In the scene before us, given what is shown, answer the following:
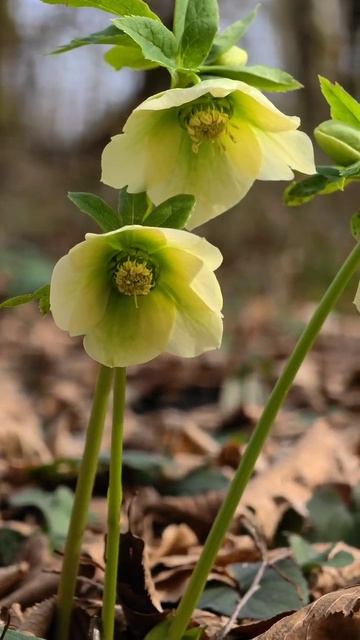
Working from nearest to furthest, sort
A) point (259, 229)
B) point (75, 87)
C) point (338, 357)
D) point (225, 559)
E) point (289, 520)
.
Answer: point (225, 559)
point (289, 520)
point (338, 357)
point (259, 229)
point (75, 87)

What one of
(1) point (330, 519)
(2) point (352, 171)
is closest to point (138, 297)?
(2) point (352, 171)

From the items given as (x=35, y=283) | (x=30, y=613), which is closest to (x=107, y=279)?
(x=30, y=613)

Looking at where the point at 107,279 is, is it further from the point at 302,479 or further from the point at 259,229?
the point at 259,229

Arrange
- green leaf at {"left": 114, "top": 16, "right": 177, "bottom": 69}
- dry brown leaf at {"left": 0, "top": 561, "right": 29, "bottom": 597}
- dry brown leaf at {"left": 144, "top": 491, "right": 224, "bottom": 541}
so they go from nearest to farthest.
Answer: green leaf at {"left": 114, "top": 16, "right": 177, "bottom": 69}
dry brown leaf at {"left": 0, "top": 561, "right": 29, "bottom": 597}
dry brown leaf at {"left": 144, "top": 491, "right": 224, "bottom": 541}

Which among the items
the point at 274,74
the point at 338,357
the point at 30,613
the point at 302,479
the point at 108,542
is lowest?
the point at 338,357

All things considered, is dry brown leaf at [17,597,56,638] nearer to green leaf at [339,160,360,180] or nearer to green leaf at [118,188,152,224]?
green leaf at [118,188,152,224]

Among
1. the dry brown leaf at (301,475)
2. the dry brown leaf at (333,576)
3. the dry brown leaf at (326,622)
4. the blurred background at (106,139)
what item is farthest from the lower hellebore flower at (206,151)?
the blurred background at (106,139)

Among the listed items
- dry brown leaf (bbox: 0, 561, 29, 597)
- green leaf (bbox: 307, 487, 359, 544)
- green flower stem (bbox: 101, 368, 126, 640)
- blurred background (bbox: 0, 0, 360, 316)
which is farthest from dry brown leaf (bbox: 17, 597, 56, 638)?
blurred background (bbox: 0, 0, 360, 316)
